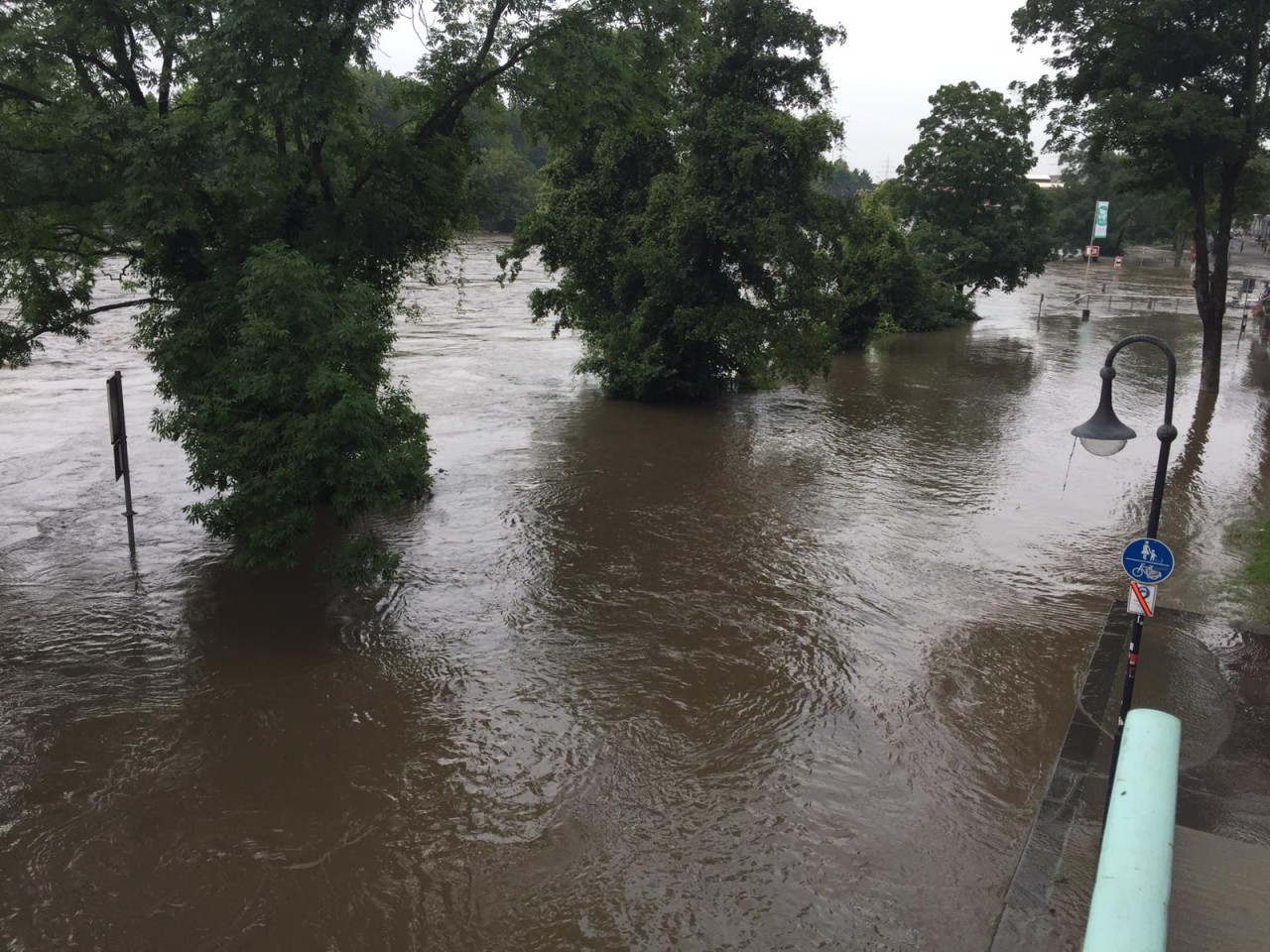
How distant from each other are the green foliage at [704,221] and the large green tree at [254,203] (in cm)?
694

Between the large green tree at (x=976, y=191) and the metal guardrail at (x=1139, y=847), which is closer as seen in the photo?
the metal guardrail at (x=1139, y=847)

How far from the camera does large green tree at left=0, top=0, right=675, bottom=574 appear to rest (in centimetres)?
1064

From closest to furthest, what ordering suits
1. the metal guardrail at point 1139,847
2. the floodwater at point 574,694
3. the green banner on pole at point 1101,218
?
the metal guardrail at point 1139,847 → the floodwater at point 574,694 → the green banner on pole at point 1101,218

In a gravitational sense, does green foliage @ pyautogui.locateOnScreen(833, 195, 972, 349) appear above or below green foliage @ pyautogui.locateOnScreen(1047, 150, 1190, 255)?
below

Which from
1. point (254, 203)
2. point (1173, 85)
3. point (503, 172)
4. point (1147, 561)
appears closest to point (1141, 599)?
point (1147, 561)

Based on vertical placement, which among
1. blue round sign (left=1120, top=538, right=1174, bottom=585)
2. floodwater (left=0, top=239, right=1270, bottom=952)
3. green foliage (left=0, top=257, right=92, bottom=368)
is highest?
green foliage (left=0, top=257, right=92, bottom=368)

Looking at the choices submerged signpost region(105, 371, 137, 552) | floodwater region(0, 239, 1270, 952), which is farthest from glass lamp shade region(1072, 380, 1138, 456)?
submerged signpost region(105, 371, 137, 552)

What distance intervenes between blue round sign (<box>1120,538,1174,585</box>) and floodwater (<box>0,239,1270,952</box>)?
2165mm

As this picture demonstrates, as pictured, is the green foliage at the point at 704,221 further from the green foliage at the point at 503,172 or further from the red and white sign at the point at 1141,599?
the red and white sign at the point at 1141,599

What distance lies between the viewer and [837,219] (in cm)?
2170

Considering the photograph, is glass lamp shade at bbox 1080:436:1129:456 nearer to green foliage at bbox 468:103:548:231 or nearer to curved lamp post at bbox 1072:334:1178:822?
curved lamp post at bbox 1072:334:1178:822

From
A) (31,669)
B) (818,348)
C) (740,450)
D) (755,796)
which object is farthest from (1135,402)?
(31,669)

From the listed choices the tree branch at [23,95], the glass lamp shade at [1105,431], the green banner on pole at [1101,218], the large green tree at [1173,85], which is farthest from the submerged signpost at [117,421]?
the green banner on pole at [1101,218]

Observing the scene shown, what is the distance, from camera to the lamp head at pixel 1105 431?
26.2ft
